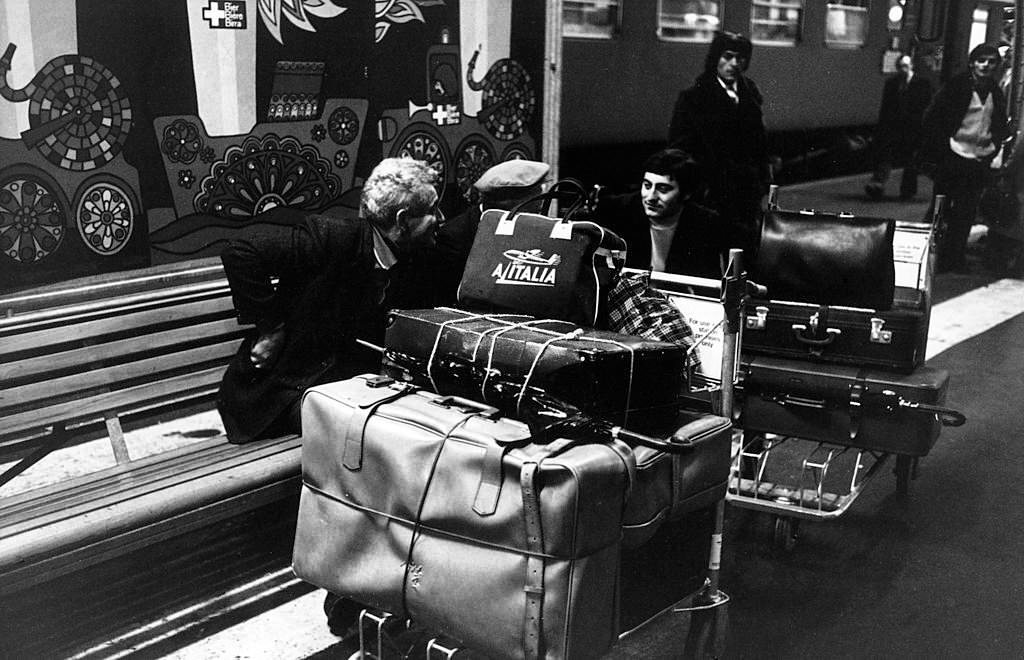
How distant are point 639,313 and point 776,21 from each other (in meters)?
4.57

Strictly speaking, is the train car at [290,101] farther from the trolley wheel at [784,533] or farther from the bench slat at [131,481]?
the trolley wheel at [784,533]

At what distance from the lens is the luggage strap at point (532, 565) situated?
2402mm

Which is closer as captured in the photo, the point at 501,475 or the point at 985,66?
the point at 501,475

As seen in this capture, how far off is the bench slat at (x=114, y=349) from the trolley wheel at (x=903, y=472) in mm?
2796

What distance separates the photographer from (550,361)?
8.67 feet

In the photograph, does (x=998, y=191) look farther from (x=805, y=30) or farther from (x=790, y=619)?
(x=790, y=619)

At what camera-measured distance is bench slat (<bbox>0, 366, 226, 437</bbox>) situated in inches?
138

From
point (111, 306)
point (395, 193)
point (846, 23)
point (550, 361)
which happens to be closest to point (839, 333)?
point (395, 193)

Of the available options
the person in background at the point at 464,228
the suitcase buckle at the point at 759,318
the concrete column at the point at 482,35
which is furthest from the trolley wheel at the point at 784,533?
the concrete column at the point at 482,35

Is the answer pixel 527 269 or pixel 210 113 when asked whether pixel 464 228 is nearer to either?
pixel 527 269

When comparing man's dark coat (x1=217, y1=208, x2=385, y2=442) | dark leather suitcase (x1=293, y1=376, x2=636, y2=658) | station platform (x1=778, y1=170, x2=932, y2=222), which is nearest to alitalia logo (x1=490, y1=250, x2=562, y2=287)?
dark leather suitcase (x1=293, y1=376, x2=636, y2=658)

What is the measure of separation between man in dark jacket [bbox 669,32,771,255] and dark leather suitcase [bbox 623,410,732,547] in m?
3.40

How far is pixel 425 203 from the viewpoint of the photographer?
3785mm

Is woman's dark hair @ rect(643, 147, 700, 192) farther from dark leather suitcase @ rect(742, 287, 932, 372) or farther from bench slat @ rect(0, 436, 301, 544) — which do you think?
bench slat @ rect(0, 436, 301, 544)
